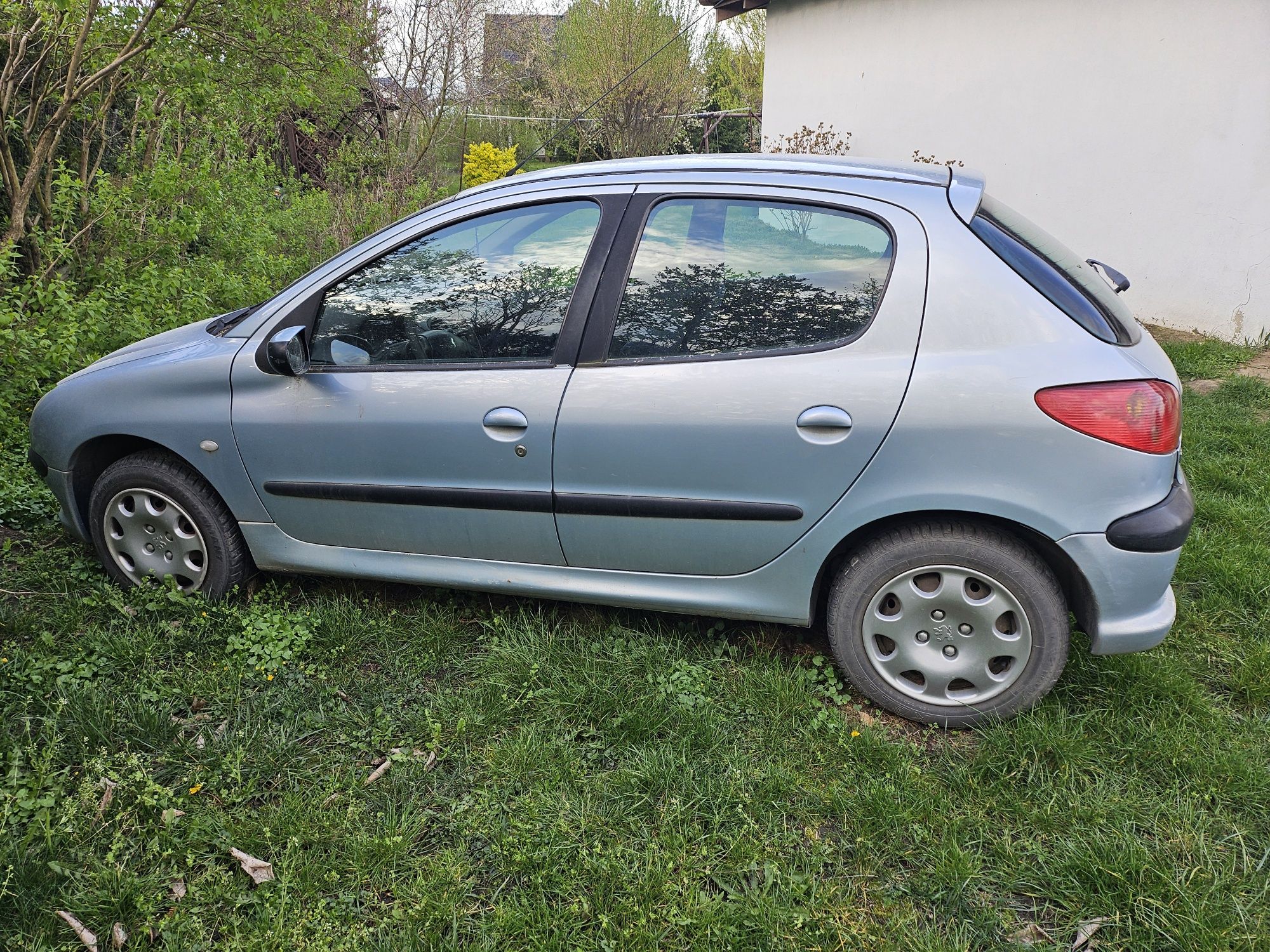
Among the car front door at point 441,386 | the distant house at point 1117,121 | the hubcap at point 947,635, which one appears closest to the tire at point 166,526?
the car front door at point 441,386

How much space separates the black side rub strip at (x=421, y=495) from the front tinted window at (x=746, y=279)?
0.55 m

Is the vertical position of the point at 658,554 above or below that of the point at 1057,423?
below

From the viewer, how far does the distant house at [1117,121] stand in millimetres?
6602

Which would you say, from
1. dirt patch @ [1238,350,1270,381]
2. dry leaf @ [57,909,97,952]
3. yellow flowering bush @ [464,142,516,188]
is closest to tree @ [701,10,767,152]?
yellow flowering bush @ [464,142,516,188]

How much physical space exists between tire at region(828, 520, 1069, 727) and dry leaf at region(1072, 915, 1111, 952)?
0.69 metres

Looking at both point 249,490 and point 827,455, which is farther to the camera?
point 249,490

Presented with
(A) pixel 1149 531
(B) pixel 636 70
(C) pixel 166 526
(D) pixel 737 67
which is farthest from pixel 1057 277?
(D) pixel 737 67

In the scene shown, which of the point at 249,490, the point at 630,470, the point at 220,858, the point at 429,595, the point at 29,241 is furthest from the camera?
the point at 29,241

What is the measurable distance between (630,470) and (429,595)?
3.94 ft

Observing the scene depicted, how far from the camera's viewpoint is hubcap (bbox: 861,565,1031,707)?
101 inches

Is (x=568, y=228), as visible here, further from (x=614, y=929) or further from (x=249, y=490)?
(x=614, y=929)

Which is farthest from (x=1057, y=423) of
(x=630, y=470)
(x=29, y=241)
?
(x=29, y=241)

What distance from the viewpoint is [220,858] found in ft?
7.30

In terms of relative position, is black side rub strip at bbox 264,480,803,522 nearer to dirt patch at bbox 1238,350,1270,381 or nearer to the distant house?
dirt patch at bbox 1238,350,1270,381
